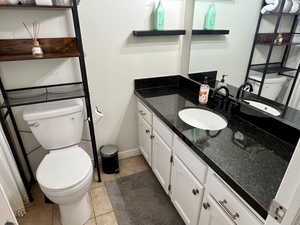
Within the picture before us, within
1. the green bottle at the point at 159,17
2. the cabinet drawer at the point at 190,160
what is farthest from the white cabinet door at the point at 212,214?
the green bottle at the point at 159,17

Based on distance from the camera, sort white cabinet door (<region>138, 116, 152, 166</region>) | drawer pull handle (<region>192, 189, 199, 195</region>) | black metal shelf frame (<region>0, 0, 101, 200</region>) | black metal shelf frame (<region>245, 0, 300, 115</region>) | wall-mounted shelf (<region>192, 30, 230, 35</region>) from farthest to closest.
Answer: white cabinet door (<region>138, 116, 152, 166</region>) → wall-mounted shelf (<region>192, 30, 230, 35</region>) → black metal shelf frame (<region>0, 0, 101, 200</region>) → drawer pull handle (<region>192, 189, 199, 195</region>) → black metal shelf frame (<region>245, 0, 300, 115</region>)

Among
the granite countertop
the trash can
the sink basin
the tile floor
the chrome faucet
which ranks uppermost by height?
the chrome faucet

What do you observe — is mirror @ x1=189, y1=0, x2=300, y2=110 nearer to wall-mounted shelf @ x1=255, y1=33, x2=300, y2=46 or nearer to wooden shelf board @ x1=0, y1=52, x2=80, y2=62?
wall-mounted shelf @ x1=255, y1=33, x2=300, y2=46

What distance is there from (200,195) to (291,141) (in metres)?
0.62

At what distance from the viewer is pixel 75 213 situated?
1571 millimetres

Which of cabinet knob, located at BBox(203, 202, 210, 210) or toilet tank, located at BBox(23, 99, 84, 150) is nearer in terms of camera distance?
cabinet knob, located at BBox(203, 202, 210, 210)

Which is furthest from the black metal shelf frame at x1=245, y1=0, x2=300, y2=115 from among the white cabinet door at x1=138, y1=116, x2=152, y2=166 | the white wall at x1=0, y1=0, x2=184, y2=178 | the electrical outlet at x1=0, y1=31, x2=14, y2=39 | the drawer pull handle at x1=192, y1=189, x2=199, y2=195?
the electrical outlet at x1=0, y1=31, x2=14, y2=39

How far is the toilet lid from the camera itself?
139cm

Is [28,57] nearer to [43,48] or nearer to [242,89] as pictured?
[43,48]

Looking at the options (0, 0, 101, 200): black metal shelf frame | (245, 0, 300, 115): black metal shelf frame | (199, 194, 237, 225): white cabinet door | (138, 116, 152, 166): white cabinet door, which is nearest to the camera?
(199, 194, 237, 225): white cabinet door

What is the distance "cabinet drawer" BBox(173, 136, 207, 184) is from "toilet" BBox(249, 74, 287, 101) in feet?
2.10

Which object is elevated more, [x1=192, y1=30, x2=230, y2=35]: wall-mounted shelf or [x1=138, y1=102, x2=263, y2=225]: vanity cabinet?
[x1=192, y1=30, x2=230, y2=35]: wall-mounted shelf

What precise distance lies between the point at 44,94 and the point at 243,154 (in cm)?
161

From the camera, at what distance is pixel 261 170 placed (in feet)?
3.13
